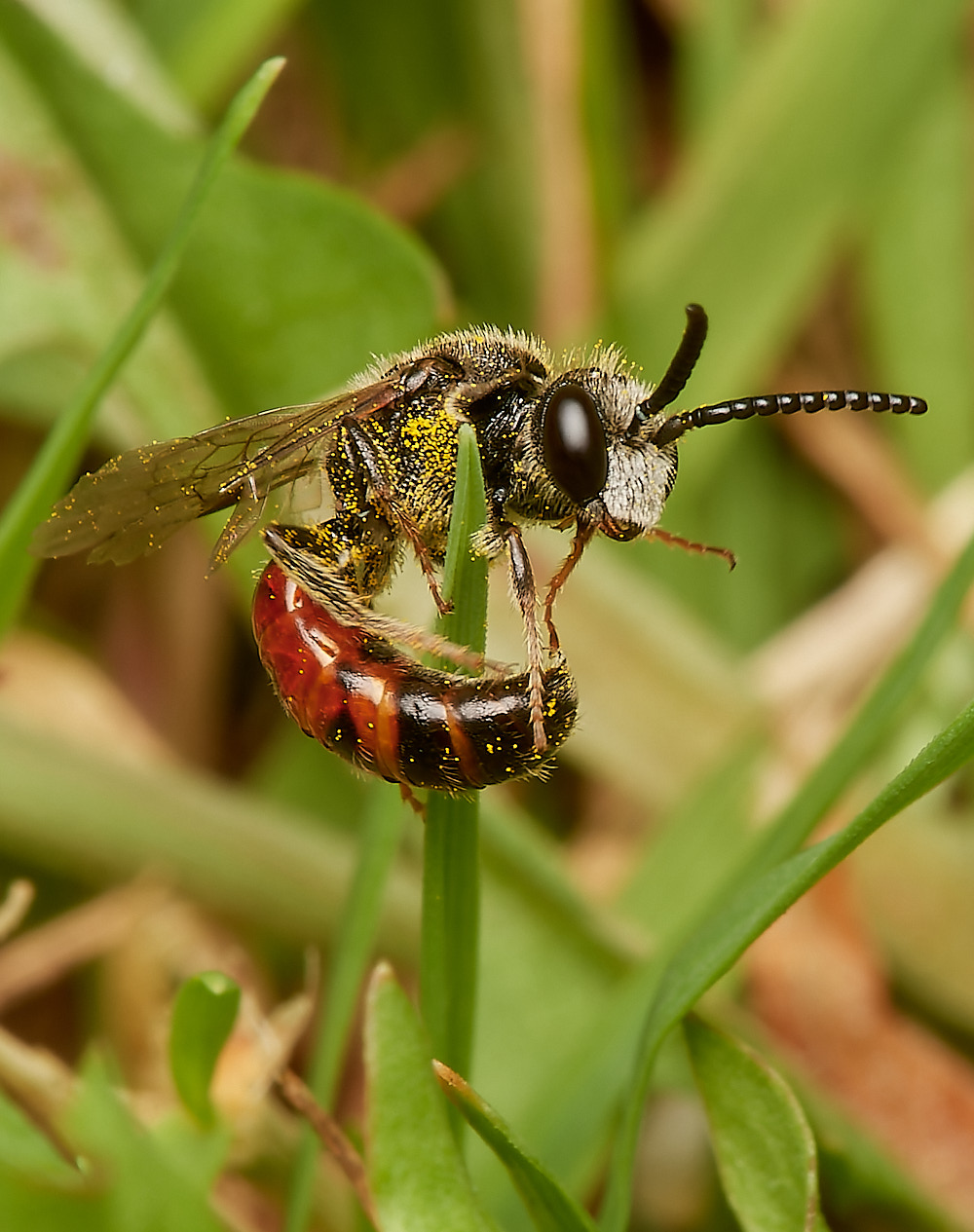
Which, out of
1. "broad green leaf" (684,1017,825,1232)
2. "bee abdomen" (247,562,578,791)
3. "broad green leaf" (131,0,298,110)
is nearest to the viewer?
"broad green leaf" (684,1017,825,1232)

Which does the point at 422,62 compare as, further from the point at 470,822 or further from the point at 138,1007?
the point at 470,822

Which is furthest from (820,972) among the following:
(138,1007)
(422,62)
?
(422,62)

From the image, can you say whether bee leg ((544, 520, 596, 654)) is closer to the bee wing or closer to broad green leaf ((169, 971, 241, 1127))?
the bee wing

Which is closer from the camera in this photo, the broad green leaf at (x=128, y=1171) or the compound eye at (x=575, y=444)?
the broad green leaf at (x=128, y=1171)

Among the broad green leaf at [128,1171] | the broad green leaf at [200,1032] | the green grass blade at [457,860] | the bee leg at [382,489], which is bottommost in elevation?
the broad green leaf at [128,1171]

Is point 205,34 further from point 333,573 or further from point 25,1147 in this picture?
point 25,1147

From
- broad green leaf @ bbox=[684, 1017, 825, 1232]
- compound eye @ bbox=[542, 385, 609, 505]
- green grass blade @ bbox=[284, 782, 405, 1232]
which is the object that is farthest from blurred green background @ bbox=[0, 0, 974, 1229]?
compound eye @ bbox=[542, 385, 609, 505]

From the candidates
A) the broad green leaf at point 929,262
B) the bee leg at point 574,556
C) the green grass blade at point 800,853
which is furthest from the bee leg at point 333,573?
the broad green leaf at point 929,262

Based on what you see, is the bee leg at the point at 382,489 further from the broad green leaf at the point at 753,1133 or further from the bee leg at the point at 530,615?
the broad green leaf at the point at 753,1133
